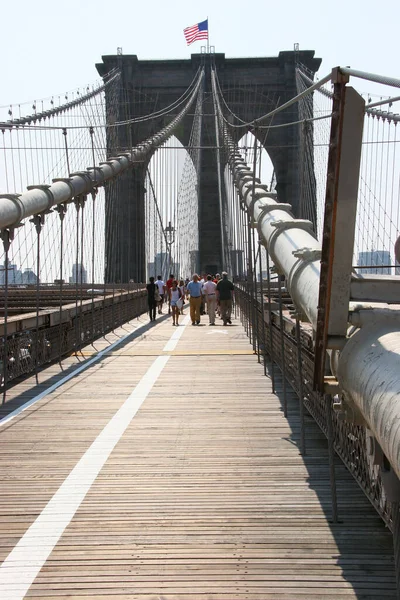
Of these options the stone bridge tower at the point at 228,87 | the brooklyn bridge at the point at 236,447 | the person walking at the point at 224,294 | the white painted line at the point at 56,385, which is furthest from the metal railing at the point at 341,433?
the stone bridge tower at the point at 228,87

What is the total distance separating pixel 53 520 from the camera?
3910 mm

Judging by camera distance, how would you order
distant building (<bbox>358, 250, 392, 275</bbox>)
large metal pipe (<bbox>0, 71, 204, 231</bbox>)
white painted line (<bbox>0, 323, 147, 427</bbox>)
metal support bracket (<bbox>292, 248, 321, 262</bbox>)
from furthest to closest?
1. large metal pipe (<bbox>0, 71, 204, 231</bbox>)
2. white painted line (<bbox>0, 323, 147, 427</bbox>)
3. distant building (<bbox>358, 250, 392, 275</bbox>)
4. metal support bracket (<bbox>292, 248, 321, 262</bbox>)

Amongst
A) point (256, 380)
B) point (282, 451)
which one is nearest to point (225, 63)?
point (256, 380)

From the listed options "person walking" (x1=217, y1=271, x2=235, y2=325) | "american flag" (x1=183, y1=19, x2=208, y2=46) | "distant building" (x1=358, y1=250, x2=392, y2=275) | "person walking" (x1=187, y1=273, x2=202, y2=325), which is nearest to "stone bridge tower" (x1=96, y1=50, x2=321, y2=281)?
"american flag" (x1=183, y1=19, x2=208, y2=46)

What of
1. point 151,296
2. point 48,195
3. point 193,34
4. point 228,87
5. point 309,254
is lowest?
point 151,296

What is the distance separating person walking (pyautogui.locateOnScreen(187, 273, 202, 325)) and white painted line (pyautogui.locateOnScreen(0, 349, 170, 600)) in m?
10.8

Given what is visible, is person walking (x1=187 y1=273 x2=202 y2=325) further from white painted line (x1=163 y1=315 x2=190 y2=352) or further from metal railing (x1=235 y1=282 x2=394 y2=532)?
metal railing (x1=235 y1=282 x2=394 y2=532)

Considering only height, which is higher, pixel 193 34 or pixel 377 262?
pixel 193 34

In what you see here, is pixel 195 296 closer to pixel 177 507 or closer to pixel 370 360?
pixel 177 507

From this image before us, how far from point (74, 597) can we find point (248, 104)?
138ft

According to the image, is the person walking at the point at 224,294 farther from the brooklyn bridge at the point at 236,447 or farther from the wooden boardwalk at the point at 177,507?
the wooden boardwalk at the point at 177,507

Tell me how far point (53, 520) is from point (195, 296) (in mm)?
13598

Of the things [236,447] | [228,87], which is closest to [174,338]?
[236,447]

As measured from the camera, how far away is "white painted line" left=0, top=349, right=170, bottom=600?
3.18 meters
